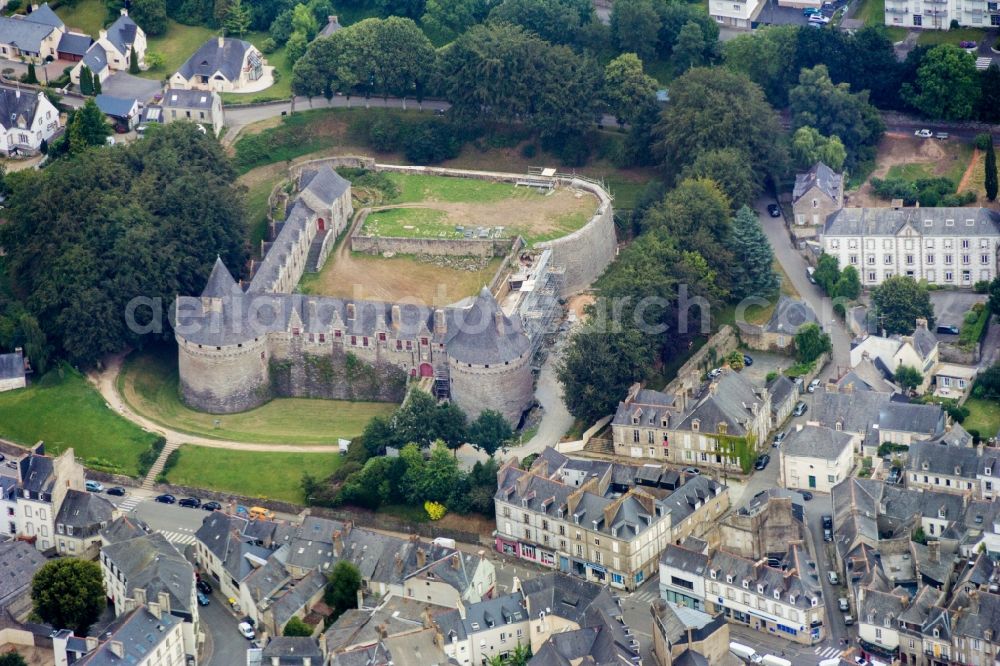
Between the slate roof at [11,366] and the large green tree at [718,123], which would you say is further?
the large green tree at [718,123]

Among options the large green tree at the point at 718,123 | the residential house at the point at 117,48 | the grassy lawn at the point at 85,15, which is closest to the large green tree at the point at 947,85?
the large green tree at the point at 718,123

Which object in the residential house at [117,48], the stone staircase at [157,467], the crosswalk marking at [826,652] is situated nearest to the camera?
the crosswalk marking at [826,652]

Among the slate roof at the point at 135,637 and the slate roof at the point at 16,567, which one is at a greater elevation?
the slate roof at the point at 135,637

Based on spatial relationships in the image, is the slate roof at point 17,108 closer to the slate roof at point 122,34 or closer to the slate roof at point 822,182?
the slate roof at point 122,34

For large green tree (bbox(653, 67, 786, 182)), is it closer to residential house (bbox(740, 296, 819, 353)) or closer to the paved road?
the paved road

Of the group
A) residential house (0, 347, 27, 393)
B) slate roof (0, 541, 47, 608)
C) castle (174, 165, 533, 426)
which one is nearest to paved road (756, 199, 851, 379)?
castle (174, 165, 533, 426)

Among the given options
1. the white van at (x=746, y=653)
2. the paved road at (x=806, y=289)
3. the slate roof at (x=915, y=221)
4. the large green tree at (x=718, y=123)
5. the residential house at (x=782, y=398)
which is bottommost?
the white van at (x=746, y=653)

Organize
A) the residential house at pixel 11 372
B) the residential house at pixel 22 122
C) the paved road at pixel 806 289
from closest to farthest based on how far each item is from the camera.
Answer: the paved road at pixel 806 289 → the residential house at pixel 11 372 → the residential house at pixel 22 122
